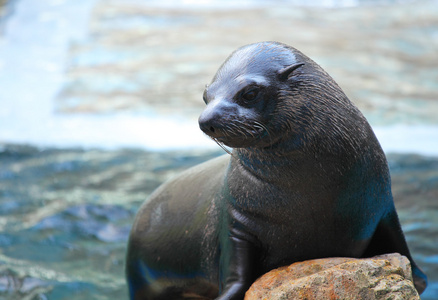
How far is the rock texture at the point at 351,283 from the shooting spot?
9.51 feet

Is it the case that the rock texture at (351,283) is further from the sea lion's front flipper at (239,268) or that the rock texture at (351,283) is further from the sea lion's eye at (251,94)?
the sea lion's eye at (251,94)

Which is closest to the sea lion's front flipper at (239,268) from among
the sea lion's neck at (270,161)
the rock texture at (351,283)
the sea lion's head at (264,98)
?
the rock texture at (351,283)

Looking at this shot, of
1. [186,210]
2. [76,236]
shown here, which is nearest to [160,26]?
[76,236]

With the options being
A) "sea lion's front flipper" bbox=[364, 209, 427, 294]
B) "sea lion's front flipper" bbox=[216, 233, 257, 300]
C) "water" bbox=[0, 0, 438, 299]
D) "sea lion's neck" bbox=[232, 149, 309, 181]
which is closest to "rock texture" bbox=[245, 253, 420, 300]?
"sea lion's front flipper" bbox=[216, 233, 257, 300]

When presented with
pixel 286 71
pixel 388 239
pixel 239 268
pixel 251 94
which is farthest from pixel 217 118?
pixel 388 239

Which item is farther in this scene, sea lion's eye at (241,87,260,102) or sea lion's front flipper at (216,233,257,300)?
sea lion's front flipper at (216,233,257,300)

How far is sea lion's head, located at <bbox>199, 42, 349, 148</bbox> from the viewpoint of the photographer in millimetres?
2912

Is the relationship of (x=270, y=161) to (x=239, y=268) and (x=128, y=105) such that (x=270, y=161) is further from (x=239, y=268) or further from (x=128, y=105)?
Result: (x=128, y=105)

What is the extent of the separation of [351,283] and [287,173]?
61 cm

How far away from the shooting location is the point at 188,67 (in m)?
12.3

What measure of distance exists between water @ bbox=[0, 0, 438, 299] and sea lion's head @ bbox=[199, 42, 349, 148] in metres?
2.77

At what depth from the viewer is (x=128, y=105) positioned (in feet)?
34.3

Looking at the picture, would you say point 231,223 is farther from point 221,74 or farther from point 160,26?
point 160,26

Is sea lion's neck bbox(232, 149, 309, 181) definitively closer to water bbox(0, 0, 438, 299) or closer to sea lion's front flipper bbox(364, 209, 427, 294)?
sea lion's front flipper bbox(364, 209, 427, 294)
